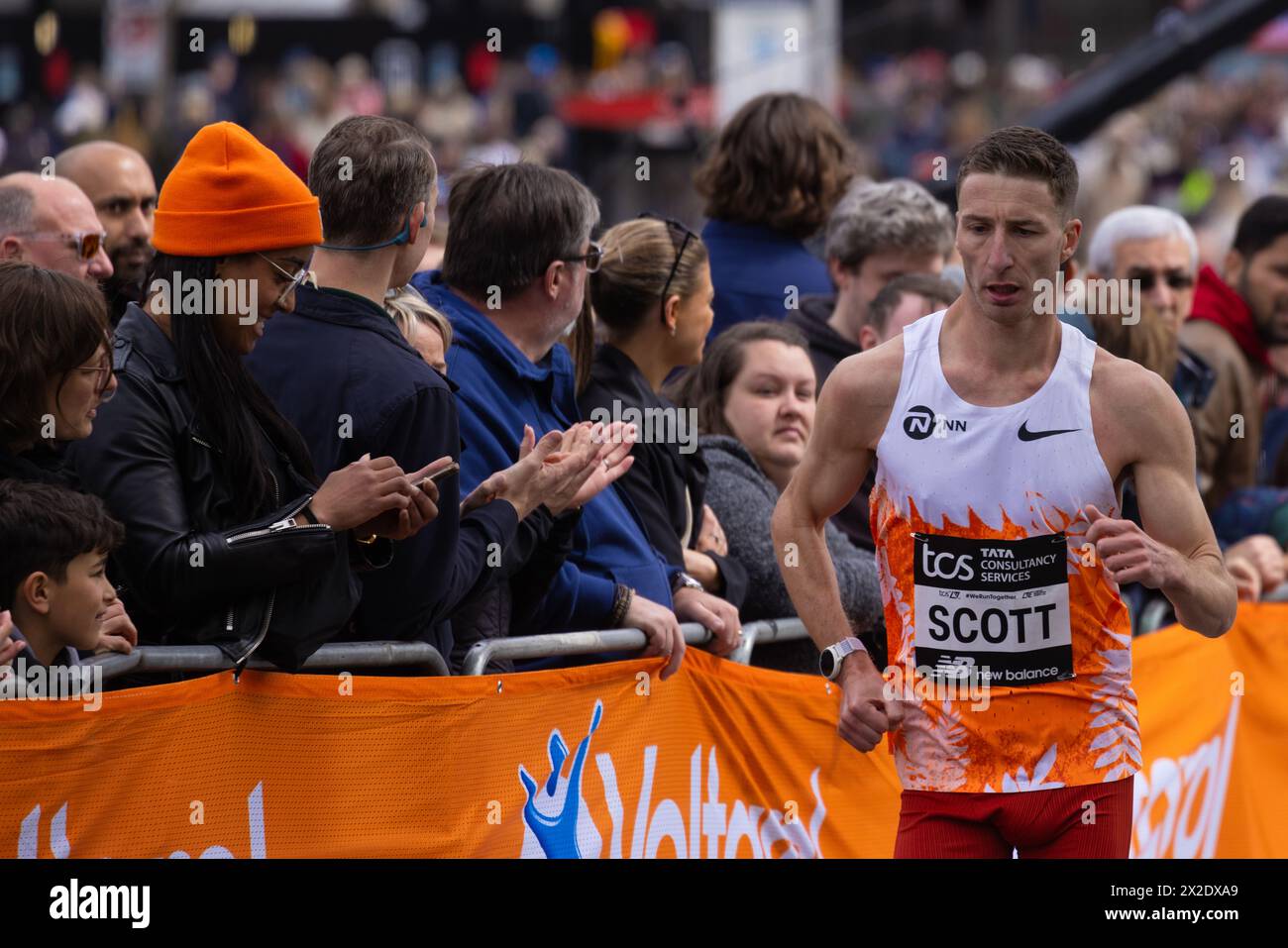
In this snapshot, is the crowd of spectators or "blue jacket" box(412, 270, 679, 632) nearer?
the crowd of spectators

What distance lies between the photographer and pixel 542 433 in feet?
18.4

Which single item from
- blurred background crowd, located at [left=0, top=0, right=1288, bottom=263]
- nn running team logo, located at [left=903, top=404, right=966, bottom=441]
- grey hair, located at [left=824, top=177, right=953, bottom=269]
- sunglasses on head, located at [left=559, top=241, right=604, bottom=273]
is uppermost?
blurred background crowd, located at [left=0, top=0, right=1288, bottom=263]

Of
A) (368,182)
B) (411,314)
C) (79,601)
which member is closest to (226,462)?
(79,601)

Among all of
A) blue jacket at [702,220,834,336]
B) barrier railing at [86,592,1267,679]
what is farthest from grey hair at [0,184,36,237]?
blue jacket at [702,220,834,336]

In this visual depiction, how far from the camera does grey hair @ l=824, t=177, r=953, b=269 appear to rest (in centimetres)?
738

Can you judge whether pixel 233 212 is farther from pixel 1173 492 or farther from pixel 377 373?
pixel 1173 492

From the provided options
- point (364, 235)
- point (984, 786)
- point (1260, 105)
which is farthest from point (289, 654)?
point (1260, 105)

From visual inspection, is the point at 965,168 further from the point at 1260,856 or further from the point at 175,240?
the point at 1260,856

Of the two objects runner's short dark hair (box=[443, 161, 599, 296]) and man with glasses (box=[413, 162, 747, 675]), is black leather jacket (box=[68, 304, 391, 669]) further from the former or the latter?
runner's short dark hair (box=[443, 161, 599, 296])

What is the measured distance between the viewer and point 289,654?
455cm

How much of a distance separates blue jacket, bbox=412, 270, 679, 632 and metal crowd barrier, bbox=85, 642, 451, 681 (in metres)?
0.58

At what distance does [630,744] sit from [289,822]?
120 centimetres

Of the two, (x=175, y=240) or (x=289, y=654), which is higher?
(x=175, y=240)

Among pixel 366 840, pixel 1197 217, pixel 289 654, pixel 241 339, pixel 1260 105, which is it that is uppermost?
pixel 1260 105
